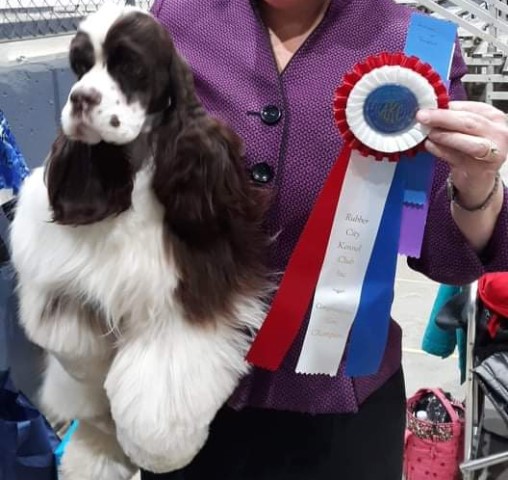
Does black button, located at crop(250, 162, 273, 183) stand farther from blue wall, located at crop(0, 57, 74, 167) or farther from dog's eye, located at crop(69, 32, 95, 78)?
blue wall, located at crop(0, 57, 74, 167)

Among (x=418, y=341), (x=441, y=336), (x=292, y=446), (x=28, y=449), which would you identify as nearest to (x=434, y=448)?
(x=441, y=336)

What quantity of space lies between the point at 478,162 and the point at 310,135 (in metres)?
0.20

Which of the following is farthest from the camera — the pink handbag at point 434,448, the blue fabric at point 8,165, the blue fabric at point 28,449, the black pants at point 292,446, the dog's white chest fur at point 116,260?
the pink handbag at point 434,448

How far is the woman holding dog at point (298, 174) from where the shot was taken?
37.7 inches

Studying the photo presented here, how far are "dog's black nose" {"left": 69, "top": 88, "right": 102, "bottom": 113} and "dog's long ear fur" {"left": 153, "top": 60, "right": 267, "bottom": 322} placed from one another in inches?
3.7

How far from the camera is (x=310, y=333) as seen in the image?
3.24ft

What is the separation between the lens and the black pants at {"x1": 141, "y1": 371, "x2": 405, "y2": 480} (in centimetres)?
104

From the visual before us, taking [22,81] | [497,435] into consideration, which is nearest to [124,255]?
[22,81]

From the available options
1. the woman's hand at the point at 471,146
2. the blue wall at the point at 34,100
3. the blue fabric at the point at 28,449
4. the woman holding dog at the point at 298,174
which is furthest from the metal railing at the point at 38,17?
the woman's hand at the point at 471,146

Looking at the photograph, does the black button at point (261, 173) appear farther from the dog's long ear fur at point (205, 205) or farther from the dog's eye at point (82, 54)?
the dog's eye at point (82, 54)

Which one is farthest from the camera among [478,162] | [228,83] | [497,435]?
[497,435]

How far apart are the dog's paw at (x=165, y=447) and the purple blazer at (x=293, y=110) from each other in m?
0.10

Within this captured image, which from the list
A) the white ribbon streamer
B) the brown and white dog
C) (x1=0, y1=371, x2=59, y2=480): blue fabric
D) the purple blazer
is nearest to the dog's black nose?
the brown and white dog

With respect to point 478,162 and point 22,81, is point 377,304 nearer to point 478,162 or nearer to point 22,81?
point 478,162
